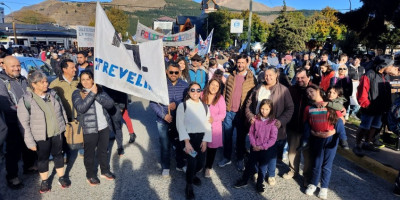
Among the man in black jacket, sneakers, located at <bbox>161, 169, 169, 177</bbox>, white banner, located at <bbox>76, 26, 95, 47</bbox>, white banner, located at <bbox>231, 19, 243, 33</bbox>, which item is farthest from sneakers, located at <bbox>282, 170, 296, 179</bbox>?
white banner, located at <bbox>231, 19, 243, 33</bbox>

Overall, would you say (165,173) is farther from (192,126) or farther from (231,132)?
(231,132)

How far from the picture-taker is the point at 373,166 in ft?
13.8

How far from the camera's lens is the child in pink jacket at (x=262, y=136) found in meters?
3.40

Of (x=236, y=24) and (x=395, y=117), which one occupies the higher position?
(x=236, y=24)

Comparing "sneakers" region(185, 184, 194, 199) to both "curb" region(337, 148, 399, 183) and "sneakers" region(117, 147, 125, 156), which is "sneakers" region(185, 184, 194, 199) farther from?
"curb" region(337, 148, 399, 183)

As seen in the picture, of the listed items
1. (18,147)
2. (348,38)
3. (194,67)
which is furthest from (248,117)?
(348,38)

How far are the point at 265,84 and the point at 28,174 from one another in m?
3.92

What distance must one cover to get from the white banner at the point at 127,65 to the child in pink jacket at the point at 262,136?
1330 mm

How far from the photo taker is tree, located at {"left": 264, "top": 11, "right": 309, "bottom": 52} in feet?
95.1

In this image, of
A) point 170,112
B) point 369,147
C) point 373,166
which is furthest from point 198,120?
point 369,147

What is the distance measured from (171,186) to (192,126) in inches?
41.7

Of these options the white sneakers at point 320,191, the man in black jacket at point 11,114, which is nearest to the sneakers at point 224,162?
the white sneakers at point 320,191

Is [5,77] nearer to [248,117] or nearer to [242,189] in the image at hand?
[248,117]

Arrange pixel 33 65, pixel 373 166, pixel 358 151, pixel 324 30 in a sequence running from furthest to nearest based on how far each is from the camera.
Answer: pixel 324 30
pixel 33 65
pixel 358 151
pixel 373 166
